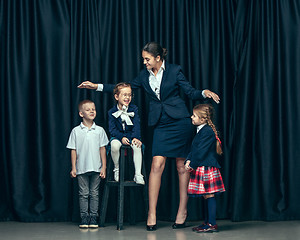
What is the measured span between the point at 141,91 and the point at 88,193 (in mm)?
1036

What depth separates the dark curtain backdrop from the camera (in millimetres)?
4301

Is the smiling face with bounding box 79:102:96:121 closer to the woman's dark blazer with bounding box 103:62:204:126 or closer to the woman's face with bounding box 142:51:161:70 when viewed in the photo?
the woman's dark blazer with bounding box 103:62:204:126

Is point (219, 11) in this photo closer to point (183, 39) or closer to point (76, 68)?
point (183, 39)

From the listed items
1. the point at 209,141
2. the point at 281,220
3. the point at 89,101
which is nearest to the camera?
the point at 209,141

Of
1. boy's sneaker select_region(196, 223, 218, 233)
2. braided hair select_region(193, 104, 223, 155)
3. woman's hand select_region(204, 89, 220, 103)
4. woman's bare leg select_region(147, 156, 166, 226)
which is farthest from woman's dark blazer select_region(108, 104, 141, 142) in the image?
boy's sneaker select_region(196, 223, 218, 233)

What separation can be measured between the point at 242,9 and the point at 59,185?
7.47ft

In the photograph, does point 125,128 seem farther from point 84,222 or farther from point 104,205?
point 84,222

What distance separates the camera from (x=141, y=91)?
14.5 ft

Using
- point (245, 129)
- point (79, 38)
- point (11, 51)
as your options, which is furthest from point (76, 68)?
point (245, 129)

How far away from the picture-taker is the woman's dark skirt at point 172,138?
12.6 feet

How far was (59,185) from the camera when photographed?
14.1ft

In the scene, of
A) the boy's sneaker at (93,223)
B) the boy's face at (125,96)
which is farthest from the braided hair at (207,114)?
the boy's sneaker at (93,223)

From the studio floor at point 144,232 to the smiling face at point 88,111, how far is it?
0.90 meters

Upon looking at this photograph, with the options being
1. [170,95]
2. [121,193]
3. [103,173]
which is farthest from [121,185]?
[170,95]
